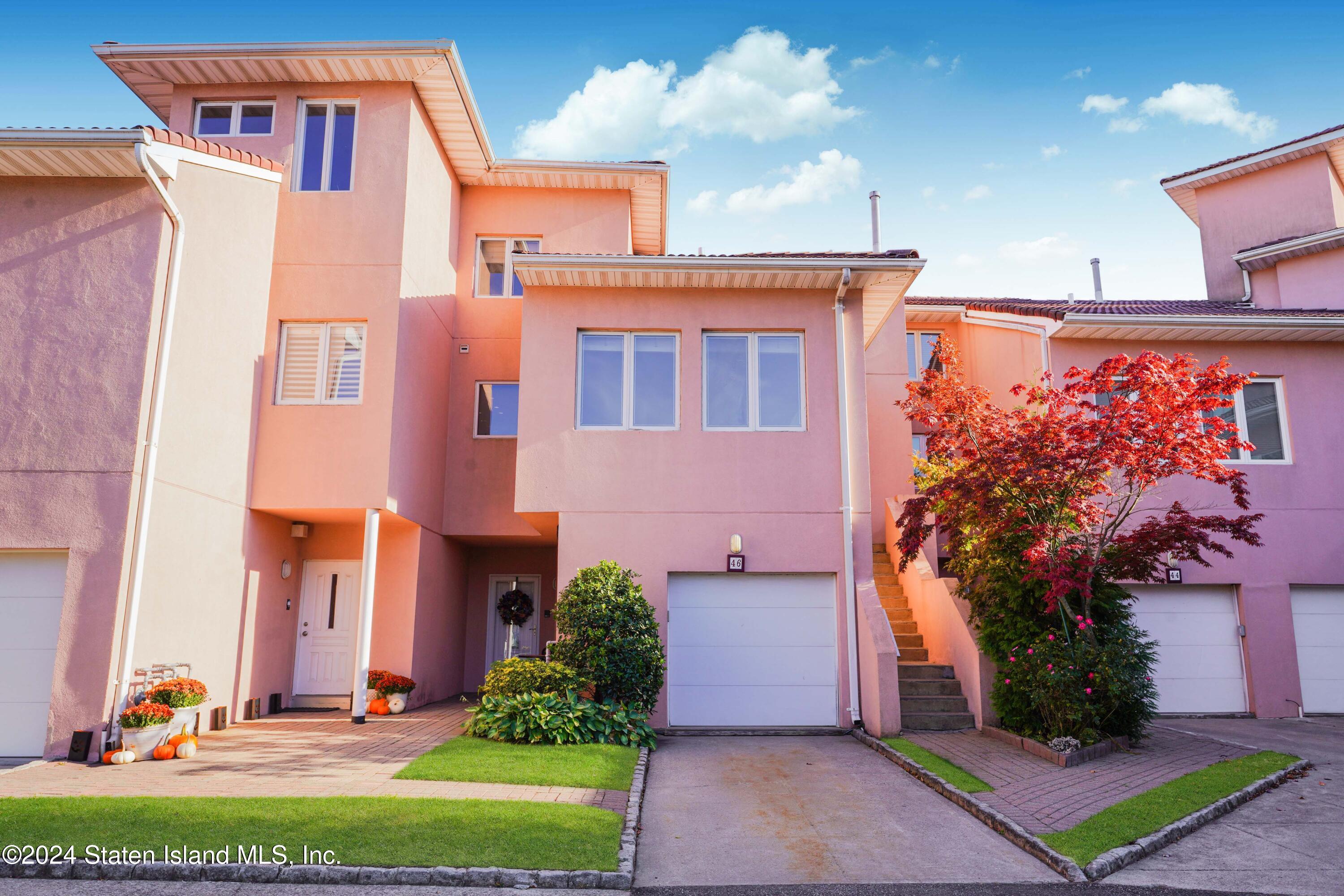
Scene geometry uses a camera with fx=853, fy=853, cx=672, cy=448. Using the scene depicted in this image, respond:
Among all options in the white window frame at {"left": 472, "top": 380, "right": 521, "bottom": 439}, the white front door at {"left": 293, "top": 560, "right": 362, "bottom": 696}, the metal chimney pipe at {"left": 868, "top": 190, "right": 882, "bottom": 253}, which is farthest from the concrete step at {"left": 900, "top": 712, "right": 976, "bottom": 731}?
the metal chimney pipe at {"left": 868, "top": 190, "right": 882, "bottom": 253}

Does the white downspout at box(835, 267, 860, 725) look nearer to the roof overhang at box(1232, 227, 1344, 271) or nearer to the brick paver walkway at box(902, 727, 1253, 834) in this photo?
the brick paver walkway at box(902, 727, 1253, 834)

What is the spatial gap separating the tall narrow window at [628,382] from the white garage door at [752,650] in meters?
2.29

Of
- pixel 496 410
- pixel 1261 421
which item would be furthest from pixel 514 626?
pixel 1261 421

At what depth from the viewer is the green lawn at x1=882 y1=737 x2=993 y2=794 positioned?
7.98 meters

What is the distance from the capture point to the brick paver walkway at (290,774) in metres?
7.08

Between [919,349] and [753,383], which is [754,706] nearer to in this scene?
[753,383]

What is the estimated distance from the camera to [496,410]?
583 inches

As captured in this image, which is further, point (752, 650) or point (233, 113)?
point (233, 113)

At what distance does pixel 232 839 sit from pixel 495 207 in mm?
12236

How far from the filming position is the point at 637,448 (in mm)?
11977

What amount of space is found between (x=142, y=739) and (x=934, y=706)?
9257mm

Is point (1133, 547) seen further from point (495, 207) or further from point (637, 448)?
point (495, 207)

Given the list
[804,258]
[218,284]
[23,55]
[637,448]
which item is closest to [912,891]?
[637,448]

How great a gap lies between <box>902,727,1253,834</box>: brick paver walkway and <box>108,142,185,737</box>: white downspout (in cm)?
875
